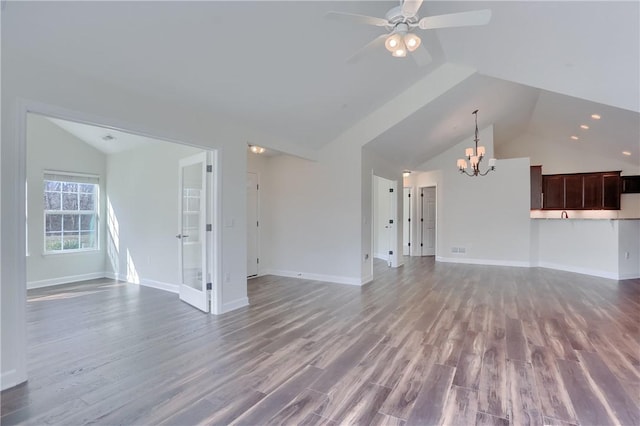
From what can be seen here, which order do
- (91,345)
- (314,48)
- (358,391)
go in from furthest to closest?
(314,48) → (91,345) → (358,391)

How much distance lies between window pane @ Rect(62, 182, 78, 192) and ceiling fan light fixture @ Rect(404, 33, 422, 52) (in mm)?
6458

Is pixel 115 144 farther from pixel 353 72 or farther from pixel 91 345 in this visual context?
pixel 353 72

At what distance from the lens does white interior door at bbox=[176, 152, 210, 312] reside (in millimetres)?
4059

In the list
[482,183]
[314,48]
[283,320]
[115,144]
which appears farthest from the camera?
[482,183]

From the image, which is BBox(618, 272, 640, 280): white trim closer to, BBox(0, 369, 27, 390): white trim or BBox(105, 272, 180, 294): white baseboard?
BBox(105, 272, 180, 294): white baseboard

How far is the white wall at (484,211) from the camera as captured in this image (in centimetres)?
759

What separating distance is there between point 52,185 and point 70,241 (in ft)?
3.53

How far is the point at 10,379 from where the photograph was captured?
2281 mm

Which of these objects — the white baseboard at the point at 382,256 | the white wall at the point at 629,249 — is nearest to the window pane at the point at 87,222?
the white baseboard at the point at 382,256

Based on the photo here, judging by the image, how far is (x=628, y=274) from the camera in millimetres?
6094

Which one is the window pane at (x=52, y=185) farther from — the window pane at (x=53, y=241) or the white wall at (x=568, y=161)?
the white wall at (x=568, y=161)

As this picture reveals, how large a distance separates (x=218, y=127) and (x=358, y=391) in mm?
3311

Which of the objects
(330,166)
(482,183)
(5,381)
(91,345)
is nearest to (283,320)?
(91,345)

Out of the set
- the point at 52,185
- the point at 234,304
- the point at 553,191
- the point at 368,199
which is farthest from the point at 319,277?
the point at 553,191
